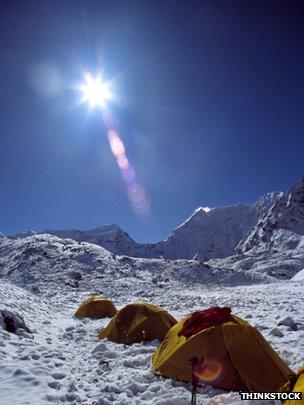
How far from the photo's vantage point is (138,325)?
15000 mm

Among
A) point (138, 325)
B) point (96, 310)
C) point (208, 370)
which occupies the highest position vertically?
point (96, 310)

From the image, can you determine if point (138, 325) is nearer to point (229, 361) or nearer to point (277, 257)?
point (229, 361)

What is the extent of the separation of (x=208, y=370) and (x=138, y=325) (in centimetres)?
570

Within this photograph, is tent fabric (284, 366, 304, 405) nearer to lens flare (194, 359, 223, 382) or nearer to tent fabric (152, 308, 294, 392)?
tent fabric (152, 308, 294, 392)

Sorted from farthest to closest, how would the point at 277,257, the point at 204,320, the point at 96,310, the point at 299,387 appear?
1. the point at 277,257
2. the point at 96,310
3. the point at 204,320
4. the point at 299,387

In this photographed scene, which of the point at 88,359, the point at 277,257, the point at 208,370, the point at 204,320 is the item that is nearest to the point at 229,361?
the point at 208,370

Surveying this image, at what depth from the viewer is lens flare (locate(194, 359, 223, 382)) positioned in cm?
947

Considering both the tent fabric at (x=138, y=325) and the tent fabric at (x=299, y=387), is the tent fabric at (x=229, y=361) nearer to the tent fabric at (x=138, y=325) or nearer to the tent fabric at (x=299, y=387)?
the tent fabric at (x=299, y=387)

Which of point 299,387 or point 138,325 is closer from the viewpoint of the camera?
point 299,387

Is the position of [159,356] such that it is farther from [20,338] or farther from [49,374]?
[20,338]

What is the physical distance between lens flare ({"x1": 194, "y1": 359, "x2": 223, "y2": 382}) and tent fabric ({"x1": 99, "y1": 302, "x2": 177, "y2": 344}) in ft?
16.5

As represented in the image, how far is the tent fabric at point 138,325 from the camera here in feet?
48.5

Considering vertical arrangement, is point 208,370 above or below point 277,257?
below

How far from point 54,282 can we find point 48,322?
24746mm
